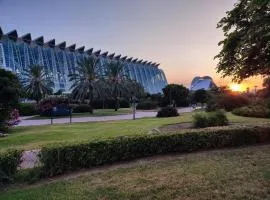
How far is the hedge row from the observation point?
9.04m

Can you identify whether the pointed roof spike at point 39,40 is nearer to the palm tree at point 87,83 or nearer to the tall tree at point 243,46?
the palm tree at point 87,83

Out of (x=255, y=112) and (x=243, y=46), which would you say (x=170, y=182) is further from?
(x=255, y=112)

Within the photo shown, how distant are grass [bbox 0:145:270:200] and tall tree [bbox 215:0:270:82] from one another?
5980 mm

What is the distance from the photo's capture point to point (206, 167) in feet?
29.5

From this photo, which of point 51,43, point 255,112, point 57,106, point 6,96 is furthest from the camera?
point 51,43

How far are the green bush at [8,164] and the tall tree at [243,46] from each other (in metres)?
9.73

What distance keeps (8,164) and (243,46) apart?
10.6m

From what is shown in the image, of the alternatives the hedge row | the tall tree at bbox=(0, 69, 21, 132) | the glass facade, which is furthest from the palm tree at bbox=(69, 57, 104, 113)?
the hedge row

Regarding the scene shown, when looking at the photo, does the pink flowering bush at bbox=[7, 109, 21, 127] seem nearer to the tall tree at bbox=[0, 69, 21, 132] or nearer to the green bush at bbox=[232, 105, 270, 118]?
the tall tree at bbox=[0, 69, 21, 132]

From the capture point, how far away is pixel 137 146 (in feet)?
34.2

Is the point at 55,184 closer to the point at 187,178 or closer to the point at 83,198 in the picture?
the point at 83,198

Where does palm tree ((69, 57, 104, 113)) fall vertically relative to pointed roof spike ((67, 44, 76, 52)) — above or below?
below

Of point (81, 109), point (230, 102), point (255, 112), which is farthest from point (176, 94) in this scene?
point (255, 112)

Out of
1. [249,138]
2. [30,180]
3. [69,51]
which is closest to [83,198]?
[30,180]
